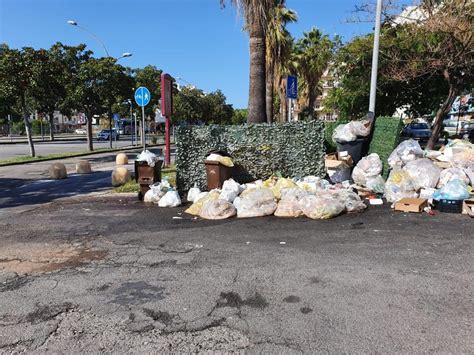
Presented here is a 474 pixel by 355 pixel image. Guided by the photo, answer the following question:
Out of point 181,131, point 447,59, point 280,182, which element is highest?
point 447,59

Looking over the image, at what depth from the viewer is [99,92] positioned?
22.3m

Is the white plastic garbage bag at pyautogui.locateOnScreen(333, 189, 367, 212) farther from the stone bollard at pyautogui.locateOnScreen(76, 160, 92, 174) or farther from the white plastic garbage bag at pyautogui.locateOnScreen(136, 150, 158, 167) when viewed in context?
the stone bollard at pyautogui.locateOnScreen(76, 160, 92, 174)

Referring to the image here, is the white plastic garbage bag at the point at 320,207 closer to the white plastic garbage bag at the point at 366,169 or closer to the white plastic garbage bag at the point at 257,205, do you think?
→ the white plastic garbage bag at the point at 257,205

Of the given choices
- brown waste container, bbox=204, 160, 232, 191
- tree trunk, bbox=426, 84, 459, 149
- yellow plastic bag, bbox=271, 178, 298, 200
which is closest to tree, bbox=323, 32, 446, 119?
tree trunk, bbox=426, 84, 459, 149

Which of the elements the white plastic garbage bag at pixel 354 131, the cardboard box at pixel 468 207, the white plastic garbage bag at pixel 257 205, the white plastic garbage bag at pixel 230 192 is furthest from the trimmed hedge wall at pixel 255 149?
the cardboard box at pixel 468 207

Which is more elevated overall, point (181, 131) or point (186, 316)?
point (181, 131)

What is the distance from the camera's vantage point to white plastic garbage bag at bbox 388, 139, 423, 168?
866 centimetres

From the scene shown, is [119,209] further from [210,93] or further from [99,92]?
[210,93]

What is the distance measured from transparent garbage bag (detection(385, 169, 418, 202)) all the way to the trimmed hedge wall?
1679 mm

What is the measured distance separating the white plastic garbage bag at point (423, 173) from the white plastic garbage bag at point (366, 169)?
0.81 m

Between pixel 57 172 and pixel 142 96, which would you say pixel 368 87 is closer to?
pixel 142 96

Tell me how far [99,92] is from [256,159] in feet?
53.2

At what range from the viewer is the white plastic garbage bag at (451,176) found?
7.61 m

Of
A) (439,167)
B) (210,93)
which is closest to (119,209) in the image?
(439,167)
